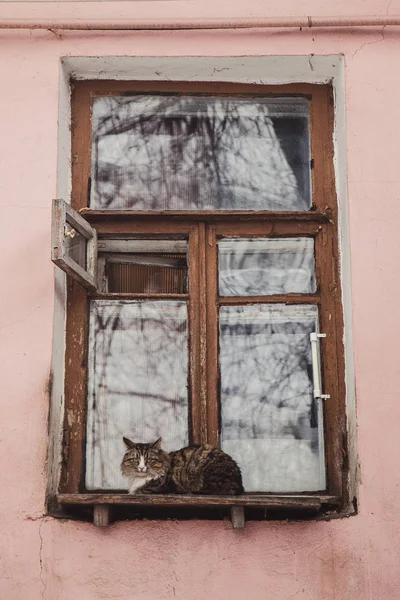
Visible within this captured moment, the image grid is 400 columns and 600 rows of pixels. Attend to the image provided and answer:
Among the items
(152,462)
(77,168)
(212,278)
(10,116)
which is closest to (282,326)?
(212,278)

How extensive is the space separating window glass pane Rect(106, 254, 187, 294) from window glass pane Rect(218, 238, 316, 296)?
239 millimetres

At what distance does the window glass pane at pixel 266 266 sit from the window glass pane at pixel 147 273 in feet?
0.78

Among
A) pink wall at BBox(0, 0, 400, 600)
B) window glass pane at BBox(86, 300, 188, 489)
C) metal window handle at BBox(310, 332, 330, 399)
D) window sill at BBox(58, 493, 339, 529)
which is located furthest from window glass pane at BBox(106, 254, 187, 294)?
window sill at BBox(58, 493, 339, 529)

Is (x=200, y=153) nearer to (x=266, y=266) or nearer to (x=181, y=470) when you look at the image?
(x=266, y=266)

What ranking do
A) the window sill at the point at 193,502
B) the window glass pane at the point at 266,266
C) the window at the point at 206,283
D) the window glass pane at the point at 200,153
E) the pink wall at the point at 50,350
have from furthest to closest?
1. the window glass pane at the point at 200,153
2. the window glass pane at the point at 266,266
3. the window at the point at 206,283
4. the pink wall at the point at 50,350
5. the window sill at the point at 193,502

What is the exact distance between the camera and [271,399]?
4.55m

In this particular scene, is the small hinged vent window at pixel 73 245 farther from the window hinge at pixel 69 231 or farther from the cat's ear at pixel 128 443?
the cat's ear at pixel 128 443

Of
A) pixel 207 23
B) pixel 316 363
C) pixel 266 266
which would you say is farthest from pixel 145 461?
pixel 207 23

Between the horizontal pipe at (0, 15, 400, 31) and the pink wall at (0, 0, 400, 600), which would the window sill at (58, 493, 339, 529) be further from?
the horizontal pipe at (0, 15, 400, 31)

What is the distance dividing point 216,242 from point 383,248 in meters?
0.92

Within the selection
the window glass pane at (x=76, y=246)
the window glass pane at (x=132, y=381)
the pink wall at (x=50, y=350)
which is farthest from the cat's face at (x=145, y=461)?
the window glass pane at (x=76, y=246)

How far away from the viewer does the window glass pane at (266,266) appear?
4.73 m

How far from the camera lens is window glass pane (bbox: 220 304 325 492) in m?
4.43

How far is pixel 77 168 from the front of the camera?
4.87 meters
